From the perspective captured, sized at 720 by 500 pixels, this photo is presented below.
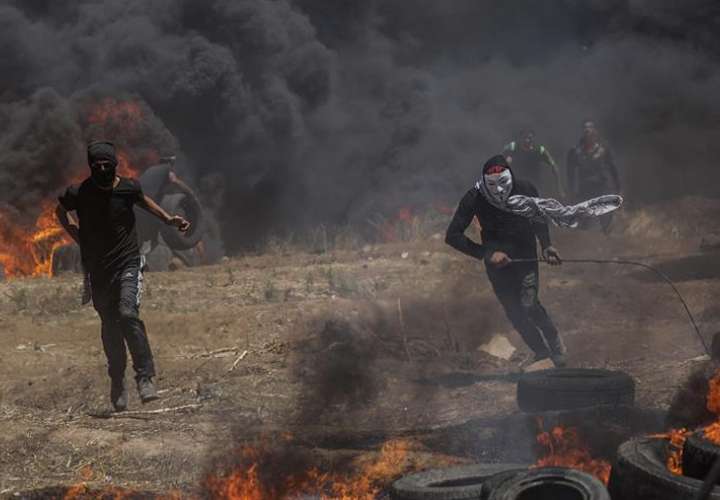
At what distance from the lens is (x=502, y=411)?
868 cm

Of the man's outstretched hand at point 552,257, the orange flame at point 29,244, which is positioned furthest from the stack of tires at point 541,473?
the orange flame at point 29,244

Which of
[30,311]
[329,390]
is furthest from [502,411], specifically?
[30,311]

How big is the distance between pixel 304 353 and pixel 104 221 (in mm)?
3935

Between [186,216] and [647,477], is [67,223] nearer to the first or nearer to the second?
[647,477]

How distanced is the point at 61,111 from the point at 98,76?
3192mm

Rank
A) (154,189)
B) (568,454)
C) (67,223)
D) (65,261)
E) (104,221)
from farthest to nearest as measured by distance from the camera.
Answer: (154,189), (65,261), (67,223), (104,221), (568,454)

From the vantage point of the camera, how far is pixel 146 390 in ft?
26.3

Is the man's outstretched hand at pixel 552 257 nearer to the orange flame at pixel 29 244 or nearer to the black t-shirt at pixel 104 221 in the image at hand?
the black t-shirt at pixel 104 221

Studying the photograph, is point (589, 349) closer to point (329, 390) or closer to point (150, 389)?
point (329, 390)

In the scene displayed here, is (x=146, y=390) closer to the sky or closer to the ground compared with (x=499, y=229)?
closer to the ground

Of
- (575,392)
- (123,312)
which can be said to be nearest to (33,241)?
(123,312)

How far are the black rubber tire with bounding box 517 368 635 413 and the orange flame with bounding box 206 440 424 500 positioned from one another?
1.60 meters

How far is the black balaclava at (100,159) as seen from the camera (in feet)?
25.2

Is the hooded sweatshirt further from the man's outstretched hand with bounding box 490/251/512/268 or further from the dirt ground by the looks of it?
the dirt ground
